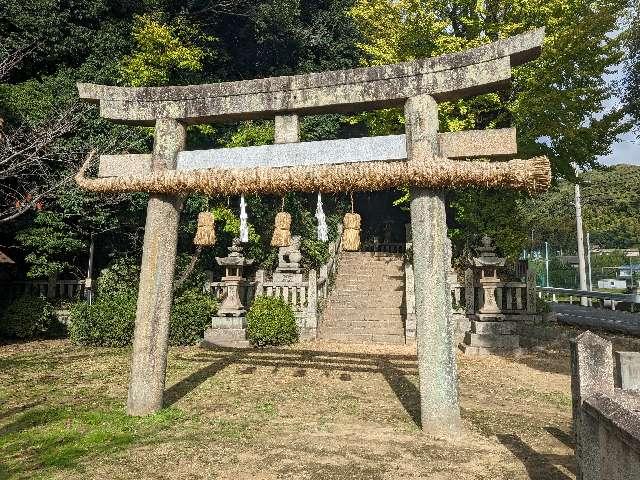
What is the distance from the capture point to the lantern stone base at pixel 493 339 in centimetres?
1134

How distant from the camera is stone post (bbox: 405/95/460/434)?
16.9ft

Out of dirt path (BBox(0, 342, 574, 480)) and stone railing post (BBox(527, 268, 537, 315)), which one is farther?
stone railing post (BBox(527, 268, 537, 315))

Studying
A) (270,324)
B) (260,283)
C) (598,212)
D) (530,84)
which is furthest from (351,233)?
(598,212)

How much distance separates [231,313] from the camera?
12766mm

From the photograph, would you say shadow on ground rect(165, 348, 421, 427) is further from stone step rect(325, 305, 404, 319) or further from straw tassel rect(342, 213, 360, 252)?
stone step rect(325, 305, 404, 319)

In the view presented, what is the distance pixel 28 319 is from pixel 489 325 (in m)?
14.1

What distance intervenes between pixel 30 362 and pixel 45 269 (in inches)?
183

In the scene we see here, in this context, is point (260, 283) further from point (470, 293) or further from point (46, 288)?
point (46, 288)

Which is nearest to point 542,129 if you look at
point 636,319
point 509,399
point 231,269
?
point 636,319

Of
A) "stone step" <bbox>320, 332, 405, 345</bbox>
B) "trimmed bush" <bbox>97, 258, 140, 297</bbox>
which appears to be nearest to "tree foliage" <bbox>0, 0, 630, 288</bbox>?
"trimmed bush" <bbox>97, 258, 140, 297</bbox>

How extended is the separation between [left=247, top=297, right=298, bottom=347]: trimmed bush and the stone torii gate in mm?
6455

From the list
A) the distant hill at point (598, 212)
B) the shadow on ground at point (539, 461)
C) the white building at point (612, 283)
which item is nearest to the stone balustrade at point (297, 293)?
the shadow on ground at point (539, 461)

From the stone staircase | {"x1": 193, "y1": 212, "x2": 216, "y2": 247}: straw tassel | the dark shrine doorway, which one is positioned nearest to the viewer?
{"x1": 193, "y1": 212, "x2": 216, "y2": 247}: straw tassel

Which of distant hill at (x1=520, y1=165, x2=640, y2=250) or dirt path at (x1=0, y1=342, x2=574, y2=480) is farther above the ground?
distant hill at (x1=520, y1=165, x2=640, y2=250)
